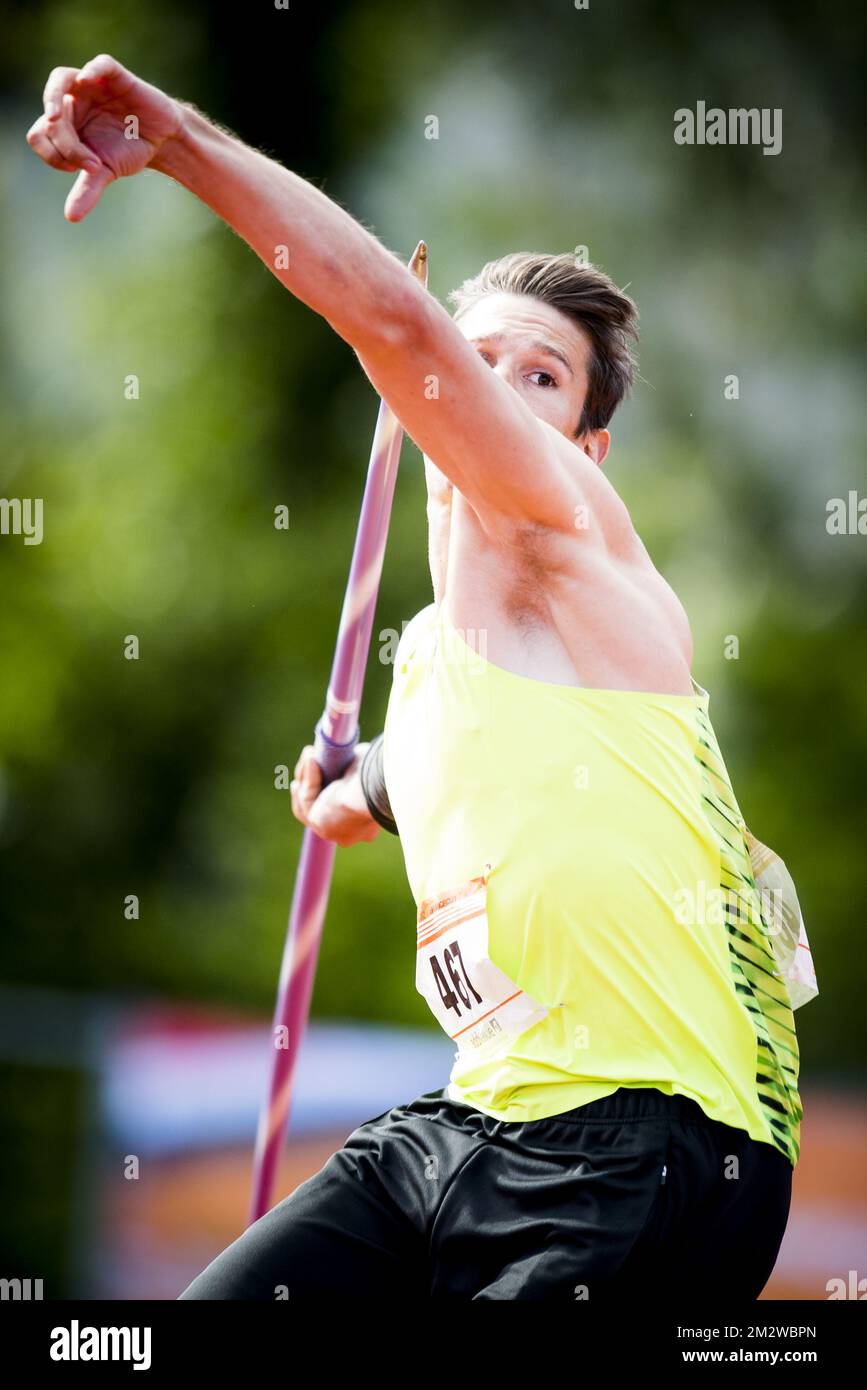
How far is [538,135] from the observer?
43.3 ft

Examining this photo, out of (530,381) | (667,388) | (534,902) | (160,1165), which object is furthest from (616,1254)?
(667,388)

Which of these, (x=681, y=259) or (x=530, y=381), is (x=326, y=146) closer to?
(x=681, y=259)

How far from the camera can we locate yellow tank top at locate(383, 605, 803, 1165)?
113 inches

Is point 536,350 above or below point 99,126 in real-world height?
above

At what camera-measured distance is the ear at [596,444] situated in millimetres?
3832

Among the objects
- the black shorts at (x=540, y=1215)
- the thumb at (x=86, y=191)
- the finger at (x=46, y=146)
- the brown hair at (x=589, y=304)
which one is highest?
the brown hair at (x=589, y=304)

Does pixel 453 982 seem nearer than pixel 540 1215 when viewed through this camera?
No

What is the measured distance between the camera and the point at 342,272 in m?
2.58

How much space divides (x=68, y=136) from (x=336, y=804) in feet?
7.30

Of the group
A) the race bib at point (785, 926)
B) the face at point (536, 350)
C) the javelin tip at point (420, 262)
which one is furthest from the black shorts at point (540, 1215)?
the javelin tip at point (420, 262)
